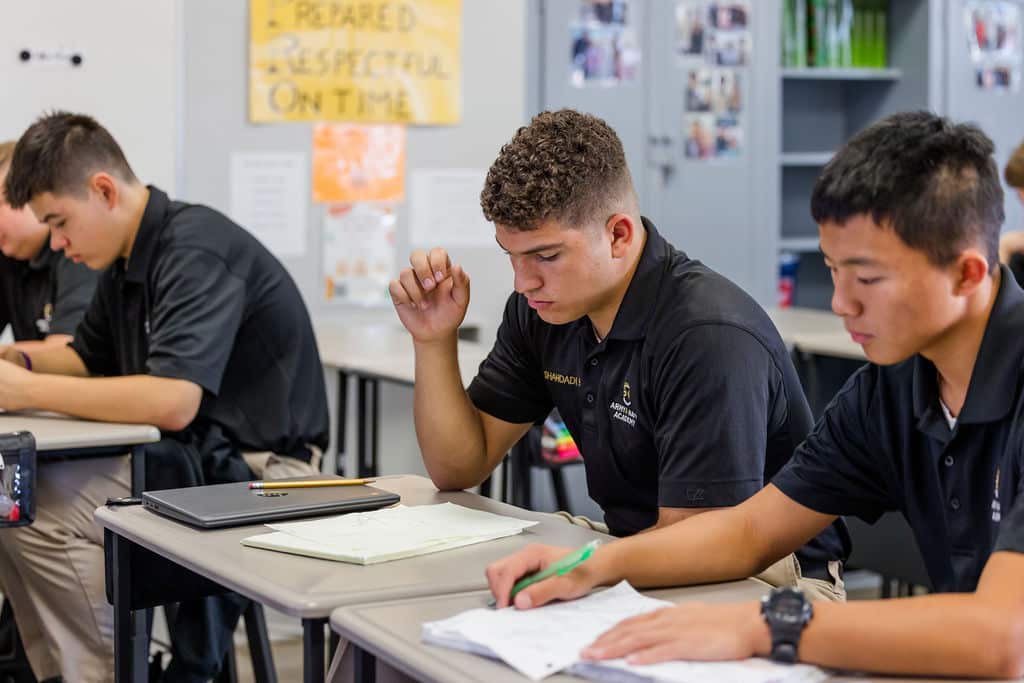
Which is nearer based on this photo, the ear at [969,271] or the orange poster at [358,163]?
the ear at [969,271]

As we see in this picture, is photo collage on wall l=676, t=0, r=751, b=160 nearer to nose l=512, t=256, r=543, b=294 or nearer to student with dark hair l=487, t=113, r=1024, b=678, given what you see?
nose l=512, t=256, r=543, b=294

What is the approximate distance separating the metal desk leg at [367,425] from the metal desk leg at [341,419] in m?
0.04

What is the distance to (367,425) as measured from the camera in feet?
13.3

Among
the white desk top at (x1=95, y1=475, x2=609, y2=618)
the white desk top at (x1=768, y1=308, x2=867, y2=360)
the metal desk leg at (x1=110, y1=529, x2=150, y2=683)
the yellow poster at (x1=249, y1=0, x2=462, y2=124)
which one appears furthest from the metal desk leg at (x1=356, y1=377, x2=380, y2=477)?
the white desk top at (x1=95, y1=475, x2=609, y2=618)

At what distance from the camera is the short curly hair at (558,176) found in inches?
Answer: 71.0

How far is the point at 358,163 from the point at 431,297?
2139 millimetres

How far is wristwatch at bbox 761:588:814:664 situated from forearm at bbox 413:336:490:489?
0.91 m

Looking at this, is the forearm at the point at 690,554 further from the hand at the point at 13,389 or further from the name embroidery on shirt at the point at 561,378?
the hand at the point at 13,389

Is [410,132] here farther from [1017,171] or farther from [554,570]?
[554,570]

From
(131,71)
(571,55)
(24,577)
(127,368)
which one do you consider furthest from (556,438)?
(571,55)

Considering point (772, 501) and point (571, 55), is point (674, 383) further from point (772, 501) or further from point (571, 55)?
point (571, 55)

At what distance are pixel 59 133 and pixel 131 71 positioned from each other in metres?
1.09

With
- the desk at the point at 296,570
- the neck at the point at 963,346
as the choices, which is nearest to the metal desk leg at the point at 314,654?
the desk at the point at 296,570

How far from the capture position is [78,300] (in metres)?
3.18
